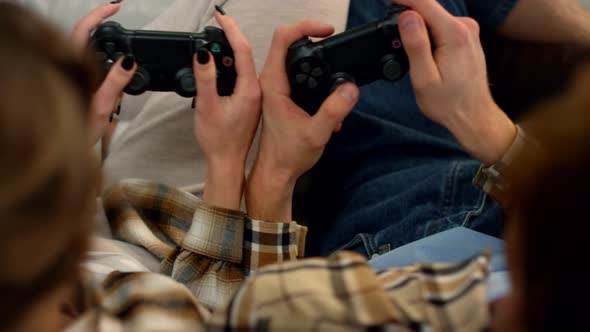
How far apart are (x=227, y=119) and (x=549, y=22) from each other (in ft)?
1.41

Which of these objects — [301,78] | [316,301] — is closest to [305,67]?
[301,78]

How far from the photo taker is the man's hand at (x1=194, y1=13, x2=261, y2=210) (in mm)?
720

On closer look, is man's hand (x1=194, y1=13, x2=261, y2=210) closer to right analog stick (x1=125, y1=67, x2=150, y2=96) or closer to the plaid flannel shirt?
right analog stick (x1=125, y1=67, x2=150, y2=96)

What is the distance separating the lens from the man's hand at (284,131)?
2.29 feet

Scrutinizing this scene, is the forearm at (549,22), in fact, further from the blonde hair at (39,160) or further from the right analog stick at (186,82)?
the blonde hair at (39,160)

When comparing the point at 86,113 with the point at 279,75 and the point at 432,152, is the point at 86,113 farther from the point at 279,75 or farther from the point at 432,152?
the point at 432,152

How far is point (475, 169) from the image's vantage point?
30.4 inches

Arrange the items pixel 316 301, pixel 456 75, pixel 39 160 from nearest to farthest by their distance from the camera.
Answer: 1. pixel 39 160
2. pixel 316 301
3. pixel 456 75

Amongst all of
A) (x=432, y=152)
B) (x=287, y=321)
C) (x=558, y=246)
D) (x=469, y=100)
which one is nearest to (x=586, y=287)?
(x=558, y=246)

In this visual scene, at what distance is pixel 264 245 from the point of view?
70 cm

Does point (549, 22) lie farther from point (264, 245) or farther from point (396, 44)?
point (264, 245)

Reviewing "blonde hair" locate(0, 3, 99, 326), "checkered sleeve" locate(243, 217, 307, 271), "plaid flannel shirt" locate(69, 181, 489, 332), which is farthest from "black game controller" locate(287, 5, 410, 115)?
"blonde hair" locate(0, 3, 99, 326)

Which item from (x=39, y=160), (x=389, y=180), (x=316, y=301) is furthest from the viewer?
(x=389, y=180)

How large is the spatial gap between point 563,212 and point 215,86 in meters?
0.46
